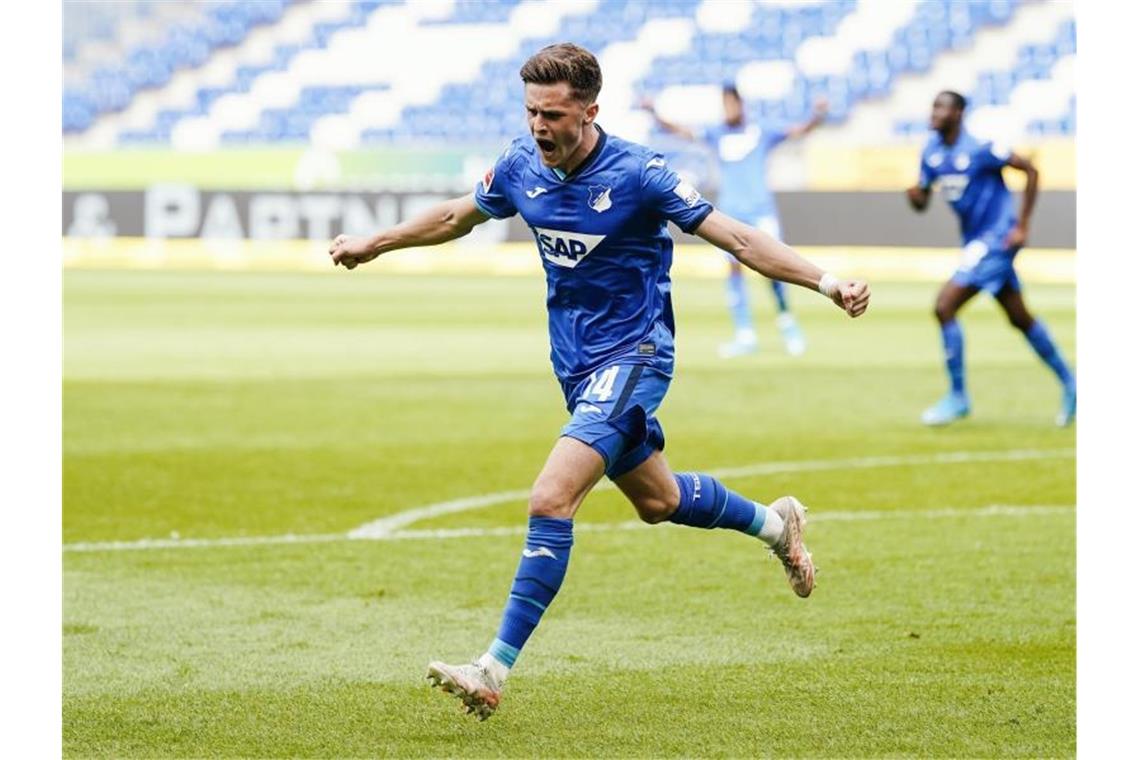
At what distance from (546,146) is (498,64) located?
36.4m

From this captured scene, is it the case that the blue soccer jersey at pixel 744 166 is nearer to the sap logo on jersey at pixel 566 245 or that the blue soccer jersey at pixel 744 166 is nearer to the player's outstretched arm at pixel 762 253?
the sap logo on jersey at pixel 566 245

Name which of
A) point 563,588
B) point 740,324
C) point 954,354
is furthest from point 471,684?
point 740,324

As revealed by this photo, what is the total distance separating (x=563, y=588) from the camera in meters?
7.37

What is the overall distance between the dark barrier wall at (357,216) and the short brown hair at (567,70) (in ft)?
80.4

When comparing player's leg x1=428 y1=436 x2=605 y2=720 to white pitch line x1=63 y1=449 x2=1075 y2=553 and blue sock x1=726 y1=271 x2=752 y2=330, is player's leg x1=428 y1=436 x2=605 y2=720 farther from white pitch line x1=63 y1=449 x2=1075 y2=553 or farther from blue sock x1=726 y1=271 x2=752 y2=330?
blue sock x1=726 y1=271 x2=752 y2=330

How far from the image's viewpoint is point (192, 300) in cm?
2602

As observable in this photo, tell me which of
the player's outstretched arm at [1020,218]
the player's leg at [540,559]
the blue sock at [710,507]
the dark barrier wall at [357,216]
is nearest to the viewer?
the player's leg at [540,559]

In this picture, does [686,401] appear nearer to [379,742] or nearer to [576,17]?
[379,742]

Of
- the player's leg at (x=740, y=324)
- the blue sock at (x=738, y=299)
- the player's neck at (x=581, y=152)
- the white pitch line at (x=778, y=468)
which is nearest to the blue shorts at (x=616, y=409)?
the player's neck at (x=581, y=152)

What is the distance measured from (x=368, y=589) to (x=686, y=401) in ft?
24.1

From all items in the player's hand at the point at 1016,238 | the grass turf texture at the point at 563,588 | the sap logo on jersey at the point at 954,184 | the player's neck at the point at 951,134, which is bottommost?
the grass turf texture at the point at 563,588

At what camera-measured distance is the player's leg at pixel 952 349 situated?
41.7 feet

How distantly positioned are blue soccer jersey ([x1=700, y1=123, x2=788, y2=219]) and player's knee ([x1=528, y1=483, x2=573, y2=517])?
44.5 ft
